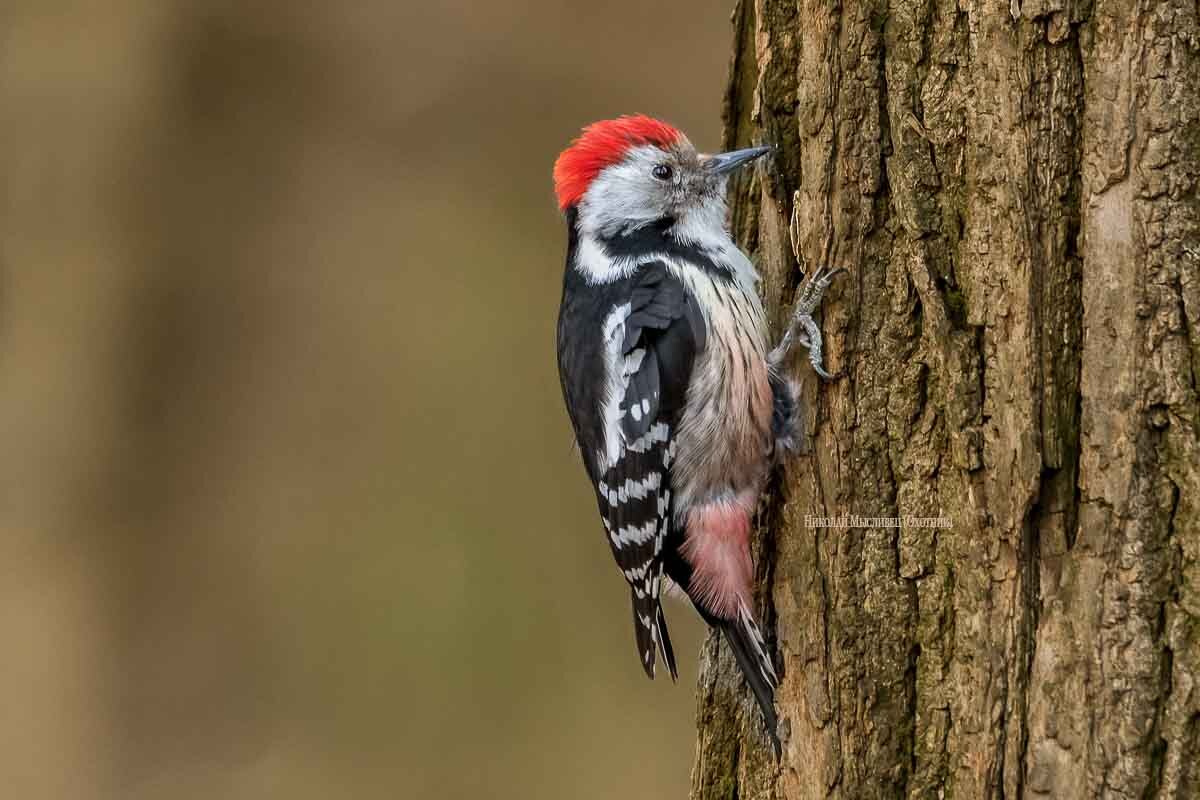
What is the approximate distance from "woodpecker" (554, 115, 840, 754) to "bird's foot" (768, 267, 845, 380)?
5cm

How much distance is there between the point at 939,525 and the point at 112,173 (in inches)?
149

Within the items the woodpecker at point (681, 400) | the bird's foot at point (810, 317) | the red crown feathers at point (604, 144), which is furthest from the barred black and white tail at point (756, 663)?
the red crown feathers at point (604, 144)

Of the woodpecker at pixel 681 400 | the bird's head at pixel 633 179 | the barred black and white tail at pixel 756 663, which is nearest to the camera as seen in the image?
the barred black and white tail at pixel 756 663

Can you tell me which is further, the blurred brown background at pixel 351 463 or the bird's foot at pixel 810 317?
the blurred brown background at pixel 351 463

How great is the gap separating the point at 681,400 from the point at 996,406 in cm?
115

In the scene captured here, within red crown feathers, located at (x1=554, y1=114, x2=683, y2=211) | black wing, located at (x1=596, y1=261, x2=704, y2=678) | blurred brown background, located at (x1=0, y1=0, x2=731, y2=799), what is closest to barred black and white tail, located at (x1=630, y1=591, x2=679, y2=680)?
black wing, located at (x1=596, y1=261, x2=704, y2=678)

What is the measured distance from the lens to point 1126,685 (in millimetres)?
2248

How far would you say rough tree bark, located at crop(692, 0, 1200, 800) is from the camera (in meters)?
2.24

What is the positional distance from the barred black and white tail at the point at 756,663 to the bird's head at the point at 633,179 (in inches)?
48.0

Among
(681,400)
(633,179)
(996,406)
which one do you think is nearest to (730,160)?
(633,179)

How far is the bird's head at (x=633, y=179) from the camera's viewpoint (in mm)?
3762

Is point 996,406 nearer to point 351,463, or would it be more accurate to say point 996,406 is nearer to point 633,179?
point 633,179

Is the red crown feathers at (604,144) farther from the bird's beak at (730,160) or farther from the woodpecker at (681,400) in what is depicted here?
the bird's beak at (730,160)

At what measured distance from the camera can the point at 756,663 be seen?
302cm
